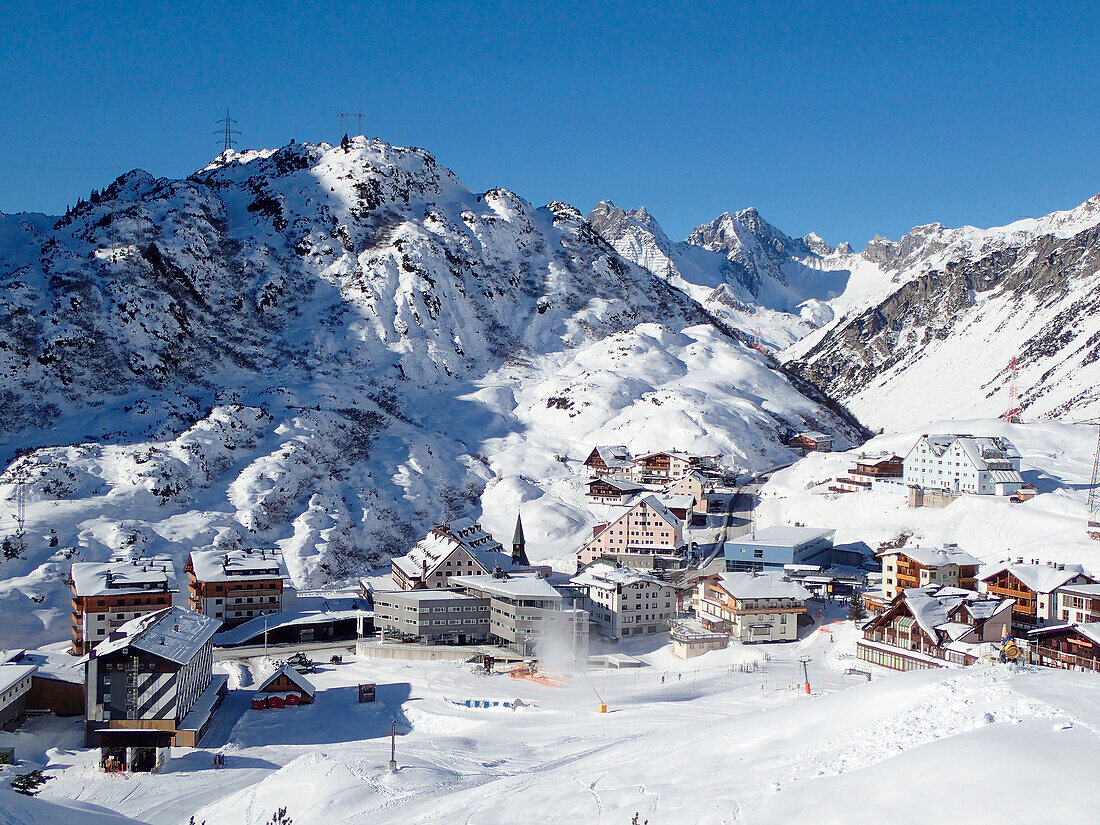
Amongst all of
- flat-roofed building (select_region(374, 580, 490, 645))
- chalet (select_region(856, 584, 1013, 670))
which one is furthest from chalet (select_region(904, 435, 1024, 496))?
flat-roofed building (select_region(374, 580, 490, 645))

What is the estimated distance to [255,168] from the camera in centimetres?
15675

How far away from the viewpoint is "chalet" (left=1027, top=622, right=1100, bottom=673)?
144 ft

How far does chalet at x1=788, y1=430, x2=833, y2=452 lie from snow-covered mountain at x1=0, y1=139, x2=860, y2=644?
Answer: 11.8ft

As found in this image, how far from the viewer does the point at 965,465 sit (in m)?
79.1

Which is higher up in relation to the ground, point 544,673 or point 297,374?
point 297,374

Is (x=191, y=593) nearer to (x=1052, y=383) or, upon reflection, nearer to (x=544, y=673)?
(x=544, y=673)

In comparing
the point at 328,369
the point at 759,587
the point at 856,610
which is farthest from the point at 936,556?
the point at 328,369

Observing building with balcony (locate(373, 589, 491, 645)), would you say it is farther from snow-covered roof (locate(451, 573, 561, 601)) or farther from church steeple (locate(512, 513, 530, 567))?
church steeple (locate(512, 513, 530, 567))

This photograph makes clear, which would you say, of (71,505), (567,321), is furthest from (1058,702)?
(567,321)

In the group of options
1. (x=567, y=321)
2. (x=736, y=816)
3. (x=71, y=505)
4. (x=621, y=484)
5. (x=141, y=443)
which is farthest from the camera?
(x=567, y=321)

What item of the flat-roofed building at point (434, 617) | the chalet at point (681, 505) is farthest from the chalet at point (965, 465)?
the flat-roofed building at point (434, 617)

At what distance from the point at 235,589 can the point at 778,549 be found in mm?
38694

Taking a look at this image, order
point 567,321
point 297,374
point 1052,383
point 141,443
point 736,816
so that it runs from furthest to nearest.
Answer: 1. point 1052,383
2. point 567,321
3. point 297,374
4. point 141,443
5. point 736,816

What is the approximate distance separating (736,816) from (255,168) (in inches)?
6011
